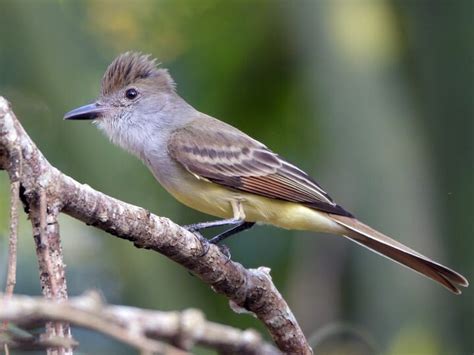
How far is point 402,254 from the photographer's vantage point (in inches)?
187

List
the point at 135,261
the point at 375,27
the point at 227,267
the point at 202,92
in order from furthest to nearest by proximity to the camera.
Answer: the point at 202,92
the point at 375,27
the point at 135,261
the point at 227,267

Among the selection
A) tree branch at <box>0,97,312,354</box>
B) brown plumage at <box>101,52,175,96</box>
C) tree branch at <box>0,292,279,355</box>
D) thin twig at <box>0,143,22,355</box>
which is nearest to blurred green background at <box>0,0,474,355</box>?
brown plumage at <box>101,52,175,96</box>

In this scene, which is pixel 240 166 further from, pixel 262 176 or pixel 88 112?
pixel 88 112

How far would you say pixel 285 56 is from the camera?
25.2ft

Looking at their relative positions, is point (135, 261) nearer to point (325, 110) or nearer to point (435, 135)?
point (325, 110)

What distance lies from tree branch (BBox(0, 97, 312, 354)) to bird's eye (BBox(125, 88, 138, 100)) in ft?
6.12

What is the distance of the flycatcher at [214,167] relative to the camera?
4.82 m

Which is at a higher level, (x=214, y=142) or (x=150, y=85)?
(x=150, y=85)

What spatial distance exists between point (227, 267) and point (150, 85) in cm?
212

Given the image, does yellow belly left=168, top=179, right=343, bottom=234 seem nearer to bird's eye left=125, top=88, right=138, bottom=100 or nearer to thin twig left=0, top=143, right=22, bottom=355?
bird's eye left=125, top=88, right=138, bottom=100

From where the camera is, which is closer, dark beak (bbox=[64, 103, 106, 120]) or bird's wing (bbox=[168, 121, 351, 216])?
bird's wing (bbox=[168, 121, 351, 216])

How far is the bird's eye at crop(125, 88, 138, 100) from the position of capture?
5.46 meters

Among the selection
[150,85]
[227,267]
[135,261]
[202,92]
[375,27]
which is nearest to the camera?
[227,267]

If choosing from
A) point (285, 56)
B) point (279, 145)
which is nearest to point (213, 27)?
point (285, 56)
